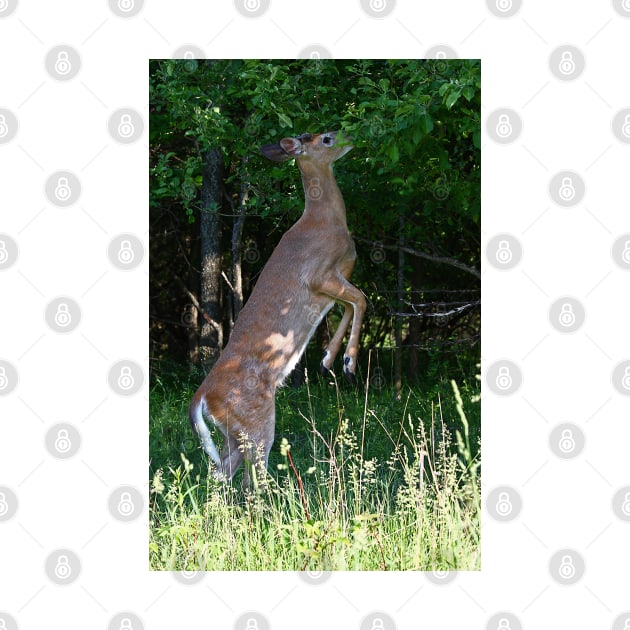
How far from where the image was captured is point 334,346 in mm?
6988

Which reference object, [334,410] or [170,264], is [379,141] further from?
[170,264]

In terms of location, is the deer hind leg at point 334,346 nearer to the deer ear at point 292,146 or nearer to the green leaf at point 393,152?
the deer ear at point 292,146

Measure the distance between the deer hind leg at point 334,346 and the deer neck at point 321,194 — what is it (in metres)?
0.77

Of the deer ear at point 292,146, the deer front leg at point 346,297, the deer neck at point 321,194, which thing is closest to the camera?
the deer front leg at point 346,297

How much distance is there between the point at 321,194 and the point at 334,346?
1316mm

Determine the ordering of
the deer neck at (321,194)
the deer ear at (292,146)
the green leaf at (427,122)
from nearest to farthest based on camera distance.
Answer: the green leaf at (427,122) → the deer ear at (292,146) → the deer neck at (321,194)

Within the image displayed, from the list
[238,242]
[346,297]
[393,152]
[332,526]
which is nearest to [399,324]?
[238,242]

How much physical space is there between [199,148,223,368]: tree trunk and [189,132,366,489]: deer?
7.20ft

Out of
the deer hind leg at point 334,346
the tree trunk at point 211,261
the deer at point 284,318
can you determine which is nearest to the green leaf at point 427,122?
the deer at point 284,318

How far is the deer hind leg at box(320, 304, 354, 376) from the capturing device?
681 cm

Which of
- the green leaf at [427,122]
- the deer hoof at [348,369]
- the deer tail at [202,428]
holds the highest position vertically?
the green leaf at [427,122]

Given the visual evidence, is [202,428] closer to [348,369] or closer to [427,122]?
[348,369]

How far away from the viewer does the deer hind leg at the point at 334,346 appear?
6809mm

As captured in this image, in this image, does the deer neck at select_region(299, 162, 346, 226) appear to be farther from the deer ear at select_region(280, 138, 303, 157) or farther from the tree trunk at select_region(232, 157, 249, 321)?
the tree trunk at select_region(232, 157, 249, 321)
